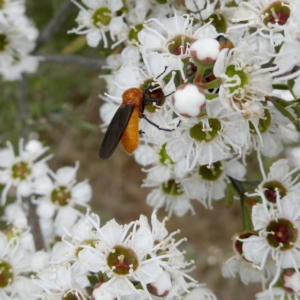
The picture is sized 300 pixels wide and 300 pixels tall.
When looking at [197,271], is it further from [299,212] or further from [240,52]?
[240,52]

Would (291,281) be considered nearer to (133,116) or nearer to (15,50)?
(133,116)

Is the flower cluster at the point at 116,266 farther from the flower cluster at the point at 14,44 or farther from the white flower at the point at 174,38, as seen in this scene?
the flower cluster at the point at 14,44

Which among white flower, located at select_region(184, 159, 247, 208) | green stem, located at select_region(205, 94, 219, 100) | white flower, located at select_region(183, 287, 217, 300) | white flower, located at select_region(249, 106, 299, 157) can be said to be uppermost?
green stem, located at select_region(205, 94, 219, 100)

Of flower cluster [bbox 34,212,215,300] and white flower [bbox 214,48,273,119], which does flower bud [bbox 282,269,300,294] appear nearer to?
flower cluster [bbox 34,212,215,300]

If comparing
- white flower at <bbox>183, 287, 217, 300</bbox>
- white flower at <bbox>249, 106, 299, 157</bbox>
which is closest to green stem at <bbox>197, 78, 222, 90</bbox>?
white flower at <bbox>249, 106, 299, 157</bbox>

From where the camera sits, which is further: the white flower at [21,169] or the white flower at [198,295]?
the white flower at [21,169]

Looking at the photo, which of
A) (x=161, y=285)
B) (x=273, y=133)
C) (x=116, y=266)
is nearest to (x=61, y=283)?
(x=116, y=266)

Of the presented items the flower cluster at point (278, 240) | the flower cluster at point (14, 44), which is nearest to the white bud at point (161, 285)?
the flower cluster at point (278, 240)
